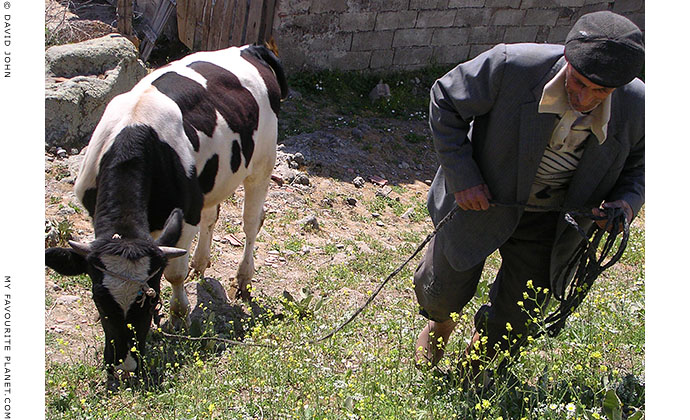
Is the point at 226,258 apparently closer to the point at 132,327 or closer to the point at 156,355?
the point at 156,355

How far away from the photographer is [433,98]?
314 cm

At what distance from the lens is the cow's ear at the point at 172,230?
11.9 ft

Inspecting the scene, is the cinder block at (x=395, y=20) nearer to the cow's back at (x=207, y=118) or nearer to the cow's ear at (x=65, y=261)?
the cow's back at (x=207, y=118)

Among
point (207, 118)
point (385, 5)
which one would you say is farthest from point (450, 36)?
point (207, 118)

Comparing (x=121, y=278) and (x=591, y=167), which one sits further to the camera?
(x=121, y=278)

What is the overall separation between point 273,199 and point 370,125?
9.14 ft

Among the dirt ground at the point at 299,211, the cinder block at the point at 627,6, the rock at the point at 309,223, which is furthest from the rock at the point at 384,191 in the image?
the cinder block at the point at 627,6

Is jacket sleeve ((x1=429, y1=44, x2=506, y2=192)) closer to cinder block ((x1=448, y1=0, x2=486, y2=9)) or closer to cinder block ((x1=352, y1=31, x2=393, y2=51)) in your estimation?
cinder block ((x1=352, y1=31, x2=393, y2=51))

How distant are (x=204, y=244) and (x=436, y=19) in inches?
256

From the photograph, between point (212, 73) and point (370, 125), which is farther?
point (370, 125)

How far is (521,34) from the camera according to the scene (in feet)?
35.9

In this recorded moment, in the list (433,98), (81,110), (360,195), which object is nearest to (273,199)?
(360,195)

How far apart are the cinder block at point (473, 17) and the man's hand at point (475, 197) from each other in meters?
7.79

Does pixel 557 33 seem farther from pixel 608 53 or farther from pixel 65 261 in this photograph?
pixel 65 261
